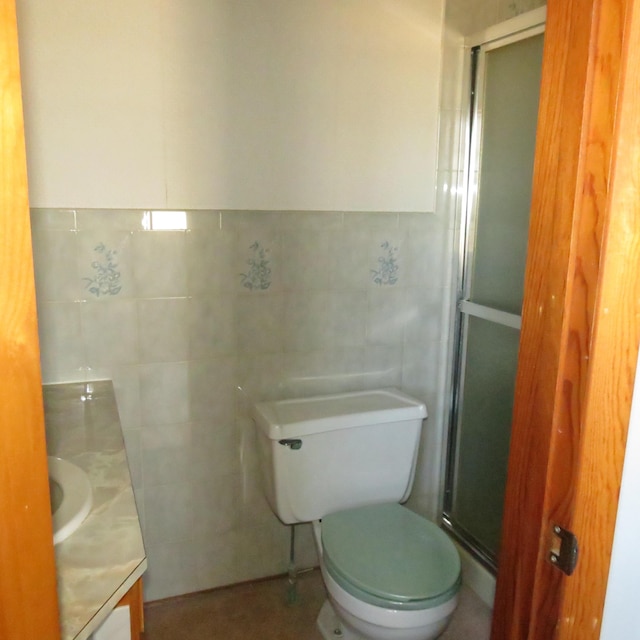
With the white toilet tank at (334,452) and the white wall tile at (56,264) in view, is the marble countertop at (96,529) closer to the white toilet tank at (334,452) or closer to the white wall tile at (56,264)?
the white wall tile at (56,264)

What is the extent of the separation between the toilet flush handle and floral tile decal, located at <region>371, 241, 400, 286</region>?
0.61 meters

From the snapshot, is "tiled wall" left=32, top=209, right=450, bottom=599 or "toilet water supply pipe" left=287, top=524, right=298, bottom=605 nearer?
"tiled wall" left=32, top=209, right=450, bottom=599

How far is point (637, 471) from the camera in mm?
753

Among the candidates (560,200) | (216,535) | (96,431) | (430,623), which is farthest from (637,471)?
(216,535)

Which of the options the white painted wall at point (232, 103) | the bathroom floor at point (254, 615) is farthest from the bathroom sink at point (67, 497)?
the bathroom floor at point (254, 615)

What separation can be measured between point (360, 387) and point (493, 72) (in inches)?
44.8

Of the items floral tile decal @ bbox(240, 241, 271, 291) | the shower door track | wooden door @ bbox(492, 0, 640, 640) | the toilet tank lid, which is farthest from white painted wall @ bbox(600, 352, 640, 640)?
floral tile decal @ bbox(240, 241, 271, 291)

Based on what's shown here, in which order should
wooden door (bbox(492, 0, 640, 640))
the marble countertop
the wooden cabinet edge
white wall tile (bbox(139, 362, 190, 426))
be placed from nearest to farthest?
1. wooden door (bbox(492, 0, 640, 640))
2. the marble countertop
3. the wooden cabinet edge
4. white wall tile (bbox(139, 362, 190, 426))

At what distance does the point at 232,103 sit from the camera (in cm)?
177

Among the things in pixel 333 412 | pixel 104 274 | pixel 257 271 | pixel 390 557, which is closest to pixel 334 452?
pixel 333 412

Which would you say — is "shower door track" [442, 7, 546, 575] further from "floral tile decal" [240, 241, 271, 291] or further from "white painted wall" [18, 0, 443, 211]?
"floral tile decal" [240, 241, 271, 291]

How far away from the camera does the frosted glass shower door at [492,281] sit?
6.29 ft

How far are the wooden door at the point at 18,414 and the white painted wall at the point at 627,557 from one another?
0.65 metres

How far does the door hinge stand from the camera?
0.73 metres
